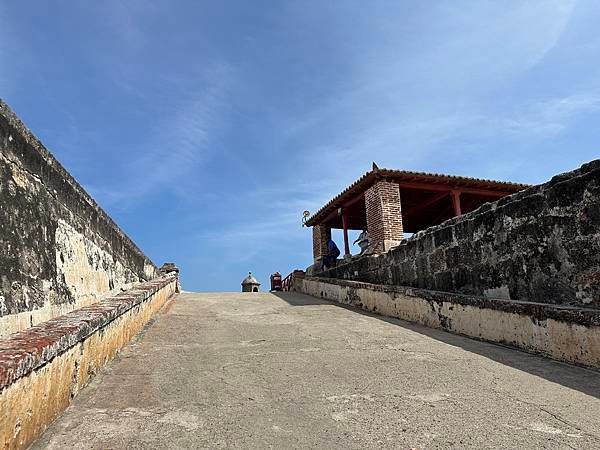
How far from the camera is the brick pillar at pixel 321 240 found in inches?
657

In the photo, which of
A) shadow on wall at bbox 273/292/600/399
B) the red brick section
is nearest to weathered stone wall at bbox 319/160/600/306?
shadow on wall at bbox 273/292/600/399

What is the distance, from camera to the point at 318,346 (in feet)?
15.1

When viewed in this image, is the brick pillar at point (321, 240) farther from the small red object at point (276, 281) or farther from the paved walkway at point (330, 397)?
the paved walkway at point (330, 397)

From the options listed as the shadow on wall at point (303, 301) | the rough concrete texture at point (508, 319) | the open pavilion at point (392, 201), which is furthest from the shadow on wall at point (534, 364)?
the open pavilion at point (392, 201)

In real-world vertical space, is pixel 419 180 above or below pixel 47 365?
above

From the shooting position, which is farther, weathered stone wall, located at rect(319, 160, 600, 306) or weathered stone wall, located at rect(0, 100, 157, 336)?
weathered stone wall, located at rect(319, 160, 600, 306)

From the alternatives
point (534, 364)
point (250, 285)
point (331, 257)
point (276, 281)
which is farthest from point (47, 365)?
point (250, 285)

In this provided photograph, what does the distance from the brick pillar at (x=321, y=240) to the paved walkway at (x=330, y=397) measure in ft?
38.4

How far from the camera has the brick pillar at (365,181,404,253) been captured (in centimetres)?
1189

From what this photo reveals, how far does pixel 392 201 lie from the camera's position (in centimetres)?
1204

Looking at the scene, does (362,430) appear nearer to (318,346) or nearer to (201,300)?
(318,346)

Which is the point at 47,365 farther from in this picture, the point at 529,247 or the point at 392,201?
the point at 392,201

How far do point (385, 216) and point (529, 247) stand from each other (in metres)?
6.88

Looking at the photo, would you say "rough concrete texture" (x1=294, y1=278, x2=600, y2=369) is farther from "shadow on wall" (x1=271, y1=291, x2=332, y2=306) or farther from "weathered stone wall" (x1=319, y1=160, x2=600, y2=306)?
"shadow on wall" (x1=271, y1=291, x2=332, y2=306)
